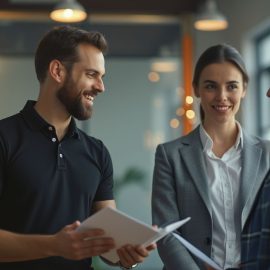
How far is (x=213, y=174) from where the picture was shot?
111 inches

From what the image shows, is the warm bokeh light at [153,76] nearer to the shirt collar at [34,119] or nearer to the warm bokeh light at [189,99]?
the warm bokeh light at [189,99]

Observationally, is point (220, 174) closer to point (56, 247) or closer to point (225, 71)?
point (225, 71)

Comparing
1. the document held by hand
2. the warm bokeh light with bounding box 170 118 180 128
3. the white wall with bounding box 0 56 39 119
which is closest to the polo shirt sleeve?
the document held by hand

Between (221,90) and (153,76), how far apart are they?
247 inches

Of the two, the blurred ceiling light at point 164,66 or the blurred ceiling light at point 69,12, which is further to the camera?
the blurred ceiling light at point 164,66

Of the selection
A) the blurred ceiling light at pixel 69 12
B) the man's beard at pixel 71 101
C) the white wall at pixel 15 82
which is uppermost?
the blurred ceiling light at pixel 69 12

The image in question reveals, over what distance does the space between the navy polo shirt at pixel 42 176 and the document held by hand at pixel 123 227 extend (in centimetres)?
29

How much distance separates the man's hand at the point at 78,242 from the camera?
7.00ft

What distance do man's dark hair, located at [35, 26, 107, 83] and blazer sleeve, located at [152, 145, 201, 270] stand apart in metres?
0.54

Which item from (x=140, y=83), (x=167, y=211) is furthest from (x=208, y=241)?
(x=140, y=83)

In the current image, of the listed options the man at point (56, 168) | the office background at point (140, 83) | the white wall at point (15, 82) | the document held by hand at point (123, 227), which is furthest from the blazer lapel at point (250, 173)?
the white wall at point (15, 82)

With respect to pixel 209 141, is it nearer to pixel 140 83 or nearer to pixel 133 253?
pixel 133 253

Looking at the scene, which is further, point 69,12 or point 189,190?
point 69,12

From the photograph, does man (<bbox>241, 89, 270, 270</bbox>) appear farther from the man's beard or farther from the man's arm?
the man's beard
